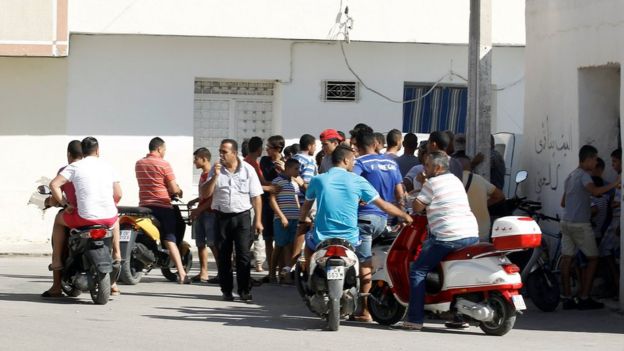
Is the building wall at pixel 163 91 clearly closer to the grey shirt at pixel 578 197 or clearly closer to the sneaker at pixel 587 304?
the grey shirt at pixel 578 197

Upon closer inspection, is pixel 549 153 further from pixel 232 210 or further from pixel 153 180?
pixel 153 180

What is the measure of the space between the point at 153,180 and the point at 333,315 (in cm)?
445

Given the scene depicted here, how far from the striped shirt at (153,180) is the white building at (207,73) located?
17.2 feet

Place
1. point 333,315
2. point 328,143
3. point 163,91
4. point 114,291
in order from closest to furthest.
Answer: point 333,315 < point 114,291 < point 328,143 < point 163,91

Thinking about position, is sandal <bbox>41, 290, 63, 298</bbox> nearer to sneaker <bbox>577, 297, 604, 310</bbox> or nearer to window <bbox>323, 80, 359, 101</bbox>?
sneaker <bbox>577, 297, 604, 310</bbox>

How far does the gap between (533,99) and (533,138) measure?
19.6 inches

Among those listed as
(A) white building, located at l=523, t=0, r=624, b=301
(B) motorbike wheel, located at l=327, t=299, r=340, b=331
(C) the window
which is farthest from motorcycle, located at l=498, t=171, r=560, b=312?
(C) the window

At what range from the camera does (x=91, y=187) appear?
44.0 ft

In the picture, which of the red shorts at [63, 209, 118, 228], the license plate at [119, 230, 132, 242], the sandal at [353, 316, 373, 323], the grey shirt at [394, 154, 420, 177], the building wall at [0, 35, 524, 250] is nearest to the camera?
the sandal at [353, 316, 373, 323]

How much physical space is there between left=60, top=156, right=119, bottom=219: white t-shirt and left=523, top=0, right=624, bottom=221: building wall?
522cm

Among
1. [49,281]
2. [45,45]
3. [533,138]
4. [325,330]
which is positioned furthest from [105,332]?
[45,45]

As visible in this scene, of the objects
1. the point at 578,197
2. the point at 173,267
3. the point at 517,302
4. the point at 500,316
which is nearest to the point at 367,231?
the point at 500,316

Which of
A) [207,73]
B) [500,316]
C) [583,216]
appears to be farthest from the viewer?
[207,73]

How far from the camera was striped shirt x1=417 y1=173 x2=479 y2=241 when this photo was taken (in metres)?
11.6
